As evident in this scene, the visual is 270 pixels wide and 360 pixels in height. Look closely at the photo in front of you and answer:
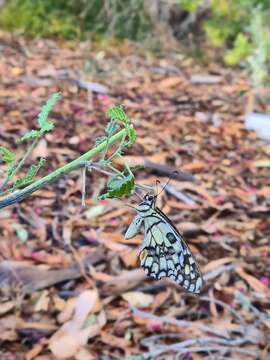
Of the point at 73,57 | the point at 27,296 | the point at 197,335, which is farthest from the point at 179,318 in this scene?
the point at 73,57

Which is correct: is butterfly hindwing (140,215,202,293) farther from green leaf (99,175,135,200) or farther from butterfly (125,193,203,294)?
green leaf (99,175,135,200)

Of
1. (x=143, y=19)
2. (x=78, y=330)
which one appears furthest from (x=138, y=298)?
(x=143, y=19)

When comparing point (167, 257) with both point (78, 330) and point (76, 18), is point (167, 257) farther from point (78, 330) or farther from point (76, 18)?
point (76, 18)

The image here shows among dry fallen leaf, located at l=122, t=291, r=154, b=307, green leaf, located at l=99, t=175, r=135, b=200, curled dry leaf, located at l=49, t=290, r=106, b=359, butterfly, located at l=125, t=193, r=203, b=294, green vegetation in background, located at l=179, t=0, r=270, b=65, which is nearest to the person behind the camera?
green leaf, located at l=99, t=175, r=135, b=200

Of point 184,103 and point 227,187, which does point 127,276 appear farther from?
point 184,103

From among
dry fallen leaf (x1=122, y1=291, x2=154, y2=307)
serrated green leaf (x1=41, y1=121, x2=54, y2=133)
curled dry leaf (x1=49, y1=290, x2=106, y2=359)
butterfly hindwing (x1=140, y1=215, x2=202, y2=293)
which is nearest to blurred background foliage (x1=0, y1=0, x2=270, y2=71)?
dry fallen leaf (x1=122, y1=291, x2=154, y2=307)

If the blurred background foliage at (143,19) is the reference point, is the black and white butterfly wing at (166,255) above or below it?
below

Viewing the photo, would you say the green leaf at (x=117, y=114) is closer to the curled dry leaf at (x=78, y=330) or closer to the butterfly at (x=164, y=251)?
the butterfly at (x=164, y=251)

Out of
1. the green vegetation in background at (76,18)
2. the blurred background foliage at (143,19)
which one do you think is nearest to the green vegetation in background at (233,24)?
the blurred background foliage at (143,19)
